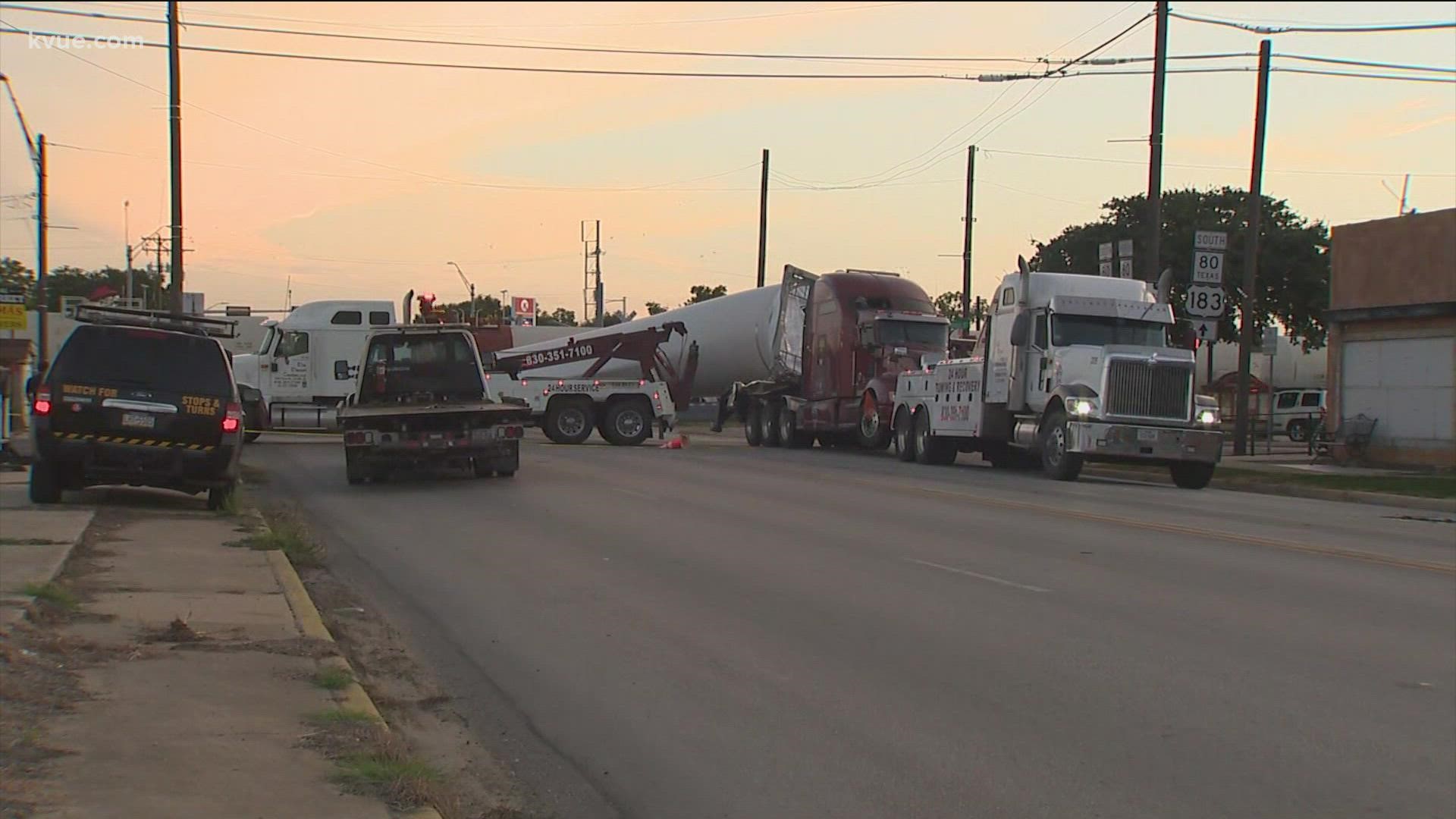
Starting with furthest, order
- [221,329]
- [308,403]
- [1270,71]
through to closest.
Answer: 1. [308,403]
2. [1270,71]
3. [221,329]

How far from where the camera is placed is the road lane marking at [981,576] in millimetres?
11078

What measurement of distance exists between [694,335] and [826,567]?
26878mm

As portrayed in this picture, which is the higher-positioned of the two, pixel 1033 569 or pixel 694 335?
pixel 694 335

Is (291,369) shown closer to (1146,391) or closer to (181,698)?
(1146,391)

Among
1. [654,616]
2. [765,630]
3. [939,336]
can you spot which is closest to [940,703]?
[765,630]

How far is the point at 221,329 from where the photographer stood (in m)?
16.2

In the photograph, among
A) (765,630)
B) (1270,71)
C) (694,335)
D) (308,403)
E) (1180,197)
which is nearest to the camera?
(765,630)

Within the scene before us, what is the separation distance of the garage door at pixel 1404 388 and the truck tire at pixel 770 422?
44.1 ft

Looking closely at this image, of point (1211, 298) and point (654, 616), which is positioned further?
point (1211, 298)

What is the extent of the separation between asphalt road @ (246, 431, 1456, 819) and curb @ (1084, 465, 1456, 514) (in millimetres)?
4255

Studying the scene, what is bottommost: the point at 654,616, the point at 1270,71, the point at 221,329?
the point at 654,616

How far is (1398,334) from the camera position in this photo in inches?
Answer: 1203

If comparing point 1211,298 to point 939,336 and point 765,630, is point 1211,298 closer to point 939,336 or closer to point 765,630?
point 939,336

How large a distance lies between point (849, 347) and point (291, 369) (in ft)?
44.3
